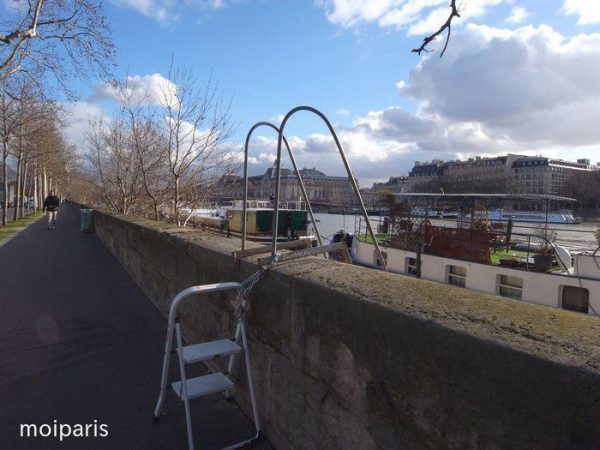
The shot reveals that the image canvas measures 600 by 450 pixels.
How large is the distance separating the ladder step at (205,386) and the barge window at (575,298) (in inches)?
392

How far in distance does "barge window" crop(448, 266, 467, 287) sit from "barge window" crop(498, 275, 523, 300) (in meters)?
1.13

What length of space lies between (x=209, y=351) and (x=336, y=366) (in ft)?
3.58

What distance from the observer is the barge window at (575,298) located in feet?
34.4

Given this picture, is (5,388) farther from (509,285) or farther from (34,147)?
(34,147)

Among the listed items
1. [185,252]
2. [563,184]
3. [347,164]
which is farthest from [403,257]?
[563,184]

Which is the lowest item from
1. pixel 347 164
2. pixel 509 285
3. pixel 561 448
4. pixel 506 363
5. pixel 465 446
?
pixel 509 285

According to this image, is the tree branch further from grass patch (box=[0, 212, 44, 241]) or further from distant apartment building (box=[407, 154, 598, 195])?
distant apartment building (box=[407, 154, 598, 195])

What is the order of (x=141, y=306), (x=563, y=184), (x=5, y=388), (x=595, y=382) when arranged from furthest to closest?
(x=563, y=184), (x=141, y=306), (x=5, y=388), (x=595, y=382)

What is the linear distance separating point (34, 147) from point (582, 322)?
37703mm

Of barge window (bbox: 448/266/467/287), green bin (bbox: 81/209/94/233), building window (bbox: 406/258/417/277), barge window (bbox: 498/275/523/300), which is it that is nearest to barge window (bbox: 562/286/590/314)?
barge window (bbox: 498/275/523/300)

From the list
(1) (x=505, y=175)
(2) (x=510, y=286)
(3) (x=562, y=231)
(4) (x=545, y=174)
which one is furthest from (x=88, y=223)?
(1) (x=505, y=175)

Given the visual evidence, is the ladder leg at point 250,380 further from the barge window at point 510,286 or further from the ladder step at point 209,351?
the barge window at point 510,286

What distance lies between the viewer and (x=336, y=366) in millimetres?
2520

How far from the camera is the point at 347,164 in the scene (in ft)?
11.6
